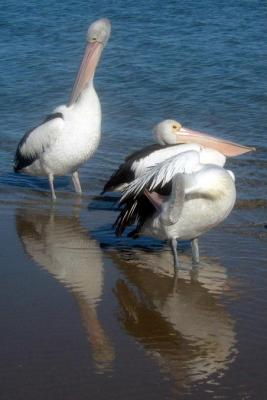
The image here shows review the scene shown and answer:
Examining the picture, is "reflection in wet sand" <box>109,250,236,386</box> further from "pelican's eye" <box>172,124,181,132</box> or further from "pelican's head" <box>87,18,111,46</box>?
"pelican's head" <box>87,18,111,46</box>

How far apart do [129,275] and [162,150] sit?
4.73ft

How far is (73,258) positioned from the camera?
5.61 m

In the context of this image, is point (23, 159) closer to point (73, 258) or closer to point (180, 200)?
point (73, 258)

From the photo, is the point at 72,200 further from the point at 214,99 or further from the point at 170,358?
the point at 214,99

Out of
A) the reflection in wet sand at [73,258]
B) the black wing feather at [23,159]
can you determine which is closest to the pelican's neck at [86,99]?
the black wing feather at [23,159]

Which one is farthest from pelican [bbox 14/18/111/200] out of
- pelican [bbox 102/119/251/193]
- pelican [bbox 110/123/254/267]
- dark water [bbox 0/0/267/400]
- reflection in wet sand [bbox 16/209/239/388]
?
pelican [bbox 110/123/254/267]

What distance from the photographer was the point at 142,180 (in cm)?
575

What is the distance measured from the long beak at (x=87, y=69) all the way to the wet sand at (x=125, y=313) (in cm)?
132

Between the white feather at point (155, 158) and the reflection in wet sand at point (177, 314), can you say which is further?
the white feather at point (155, 158)

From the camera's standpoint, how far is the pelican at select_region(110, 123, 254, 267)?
17.7ft

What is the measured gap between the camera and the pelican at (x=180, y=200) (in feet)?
17.7

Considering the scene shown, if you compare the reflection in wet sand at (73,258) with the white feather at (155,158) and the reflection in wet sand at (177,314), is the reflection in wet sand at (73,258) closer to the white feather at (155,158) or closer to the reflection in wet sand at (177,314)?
the reflection in wet sand at (177,314)

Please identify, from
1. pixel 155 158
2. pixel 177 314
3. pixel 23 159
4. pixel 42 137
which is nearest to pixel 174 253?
pixel 177 314

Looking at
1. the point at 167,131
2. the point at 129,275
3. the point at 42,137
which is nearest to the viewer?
the point at 129,275
